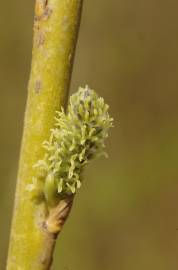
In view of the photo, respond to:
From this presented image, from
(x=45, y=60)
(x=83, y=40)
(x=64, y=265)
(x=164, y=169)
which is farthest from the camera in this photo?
(x=83, y=40)

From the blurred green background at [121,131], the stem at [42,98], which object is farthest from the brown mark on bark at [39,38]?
the blurred green background at [121,131]

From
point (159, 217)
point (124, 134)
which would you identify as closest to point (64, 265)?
point (159, 217)

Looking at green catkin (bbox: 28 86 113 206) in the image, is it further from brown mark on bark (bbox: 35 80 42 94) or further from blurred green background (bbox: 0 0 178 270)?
blurred green background (bbox: 0 0 178 270)

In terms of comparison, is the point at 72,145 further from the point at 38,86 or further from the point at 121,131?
the point at 121,131

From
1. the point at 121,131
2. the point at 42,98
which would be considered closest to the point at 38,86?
the point at 42,98

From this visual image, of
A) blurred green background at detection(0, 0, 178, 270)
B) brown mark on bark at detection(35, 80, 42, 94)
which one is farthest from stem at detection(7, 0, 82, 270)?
blurred green background at detection(0, 0, 178, 270)

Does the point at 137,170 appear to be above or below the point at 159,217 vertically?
above

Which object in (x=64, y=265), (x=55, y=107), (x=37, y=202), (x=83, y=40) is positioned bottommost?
(x=64, y=265)

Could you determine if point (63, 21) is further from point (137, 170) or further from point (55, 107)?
point (137, 170)
